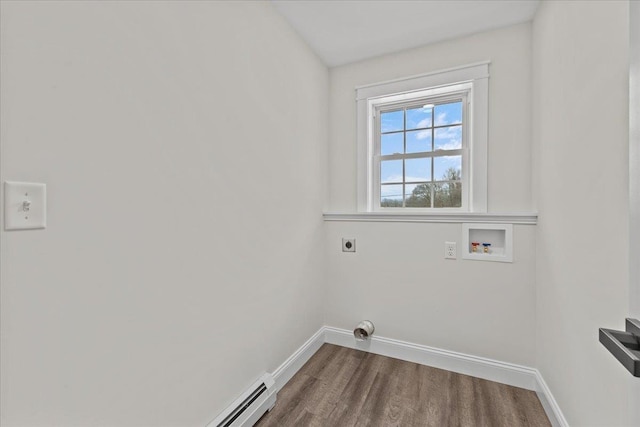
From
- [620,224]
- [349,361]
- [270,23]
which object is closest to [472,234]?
[620,224]

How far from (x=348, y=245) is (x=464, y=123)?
127cm

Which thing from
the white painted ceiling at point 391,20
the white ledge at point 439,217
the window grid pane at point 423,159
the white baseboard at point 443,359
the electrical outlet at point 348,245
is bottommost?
the white baseboard at point 443,359

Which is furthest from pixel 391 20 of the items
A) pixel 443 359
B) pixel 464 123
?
pixel 443 359

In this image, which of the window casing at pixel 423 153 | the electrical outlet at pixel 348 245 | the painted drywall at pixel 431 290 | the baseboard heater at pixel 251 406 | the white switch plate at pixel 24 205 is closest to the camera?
the white switch plate at pixel 24 205

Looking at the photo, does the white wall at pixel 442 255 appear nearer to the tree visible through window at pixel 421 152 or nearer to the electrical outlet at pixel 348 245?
the electrical outlet at pixel 348 245

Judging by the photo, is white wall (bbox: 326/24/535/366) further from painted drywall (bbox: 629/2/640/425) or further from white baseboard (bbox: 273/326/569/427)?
painted drywall (bbox: 629/2/640/425)

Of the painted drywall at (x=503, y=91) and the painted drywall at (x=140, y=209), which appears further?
the painted drywall at (x=503, y=91)

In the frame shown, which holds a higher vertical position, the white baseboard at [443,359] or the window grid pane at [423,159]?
the window grid pane at [423,159]

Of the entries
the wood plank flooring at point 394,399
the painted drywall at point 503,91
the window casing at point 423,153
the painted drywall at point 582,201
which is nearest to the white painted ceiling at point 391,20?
the painted drywall at point 503,91

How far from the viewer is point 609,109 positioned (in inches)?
37.1

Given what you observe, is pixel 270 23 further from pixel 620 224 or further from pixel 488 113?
pixel 620 224

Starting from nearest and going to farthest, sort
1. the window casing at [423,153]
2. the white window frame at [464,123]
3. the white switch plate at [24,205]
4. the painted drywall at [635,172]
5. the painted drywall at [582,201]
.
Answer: the painted drywall at [635,172] < the white switch plate at [24,205] < the painted drywall at [582,201] < the white window frame at [464,123] < the window casing at [423,153]

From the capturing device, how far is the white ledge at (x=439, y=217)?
5.71 feet

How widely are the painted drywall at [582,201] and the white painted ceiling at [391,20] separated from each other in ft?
0.81
